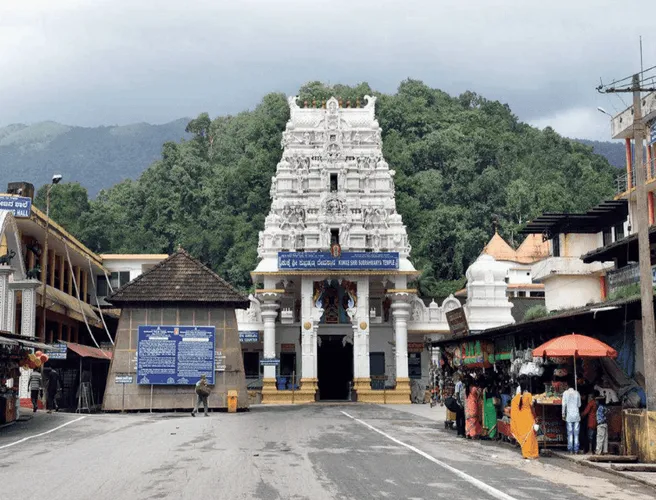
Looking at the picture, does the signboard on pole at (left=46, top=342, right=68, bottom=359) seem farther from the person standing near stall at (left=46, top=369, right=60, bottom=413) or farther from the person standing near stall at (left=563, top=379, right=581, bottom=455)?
the person standing near stall at (left=563, top=379, right=581, bottom=455)

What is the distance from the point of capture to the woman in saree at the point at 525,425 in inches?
766

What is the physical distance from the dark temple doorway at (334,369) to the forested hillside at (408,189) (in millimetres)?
17246

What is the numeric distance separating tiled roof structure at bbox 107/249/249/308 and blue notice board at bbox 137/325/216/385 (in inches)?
51.4

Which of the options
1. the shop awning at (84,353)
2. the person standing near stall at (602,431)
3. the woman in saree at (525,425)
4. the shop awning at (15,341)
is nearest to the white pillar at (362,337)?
the shop awning at (84,353)

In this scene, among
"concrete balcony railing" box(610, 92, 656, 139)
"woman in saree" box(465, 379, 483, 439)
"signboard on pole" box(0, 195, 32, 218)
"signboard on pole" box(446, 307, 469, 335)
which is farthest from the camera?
"concrete balcony railing" box(610, 92, 656, 139)

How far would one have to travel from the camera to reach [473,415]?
24500 mm

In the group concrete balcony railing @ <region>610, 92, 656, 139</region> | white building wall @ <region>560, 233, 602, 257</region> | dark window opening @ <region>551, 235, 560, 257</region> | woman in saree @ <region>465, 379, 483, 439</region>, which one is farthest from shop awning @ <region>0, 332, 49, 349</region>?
concrete balcony railing @ <region>610, 92, 656, 139</region>

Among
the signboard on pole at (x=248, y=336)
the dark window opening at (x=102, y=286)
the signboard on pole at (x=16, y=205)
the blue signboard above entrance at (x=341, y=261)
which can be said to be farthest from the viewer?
the dark window opening at (x=102, y=286)

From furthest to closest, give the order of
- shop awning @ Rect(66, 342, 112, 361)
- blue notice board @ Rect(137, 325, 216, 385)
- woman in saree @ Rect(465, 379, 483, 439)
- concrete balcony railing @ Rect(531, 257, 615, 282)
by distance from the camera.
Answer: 1. concrete balcony railing @ Rect(531, 257, 615, 282)
2. blue notice board @ Rect(137, 325, 216, 385)
3. shop awning @ Rect(66, 342, 112, 361)
4. woman in saree @ Rect(465, 379, 483, 439)

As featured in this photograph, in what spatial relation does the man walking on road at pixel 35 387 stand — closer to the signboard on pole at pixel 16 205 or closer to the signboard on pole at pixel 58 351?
the signboard on pole at pixel 58 351

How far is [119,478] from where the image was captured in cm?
1464

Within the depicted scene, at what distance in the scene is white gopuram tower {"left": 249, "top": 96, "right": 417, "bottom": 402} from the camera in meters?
49.9

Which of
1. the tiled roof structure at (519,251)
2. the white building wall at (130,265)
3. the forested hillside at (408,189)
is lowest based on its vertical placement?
the white building wall at (130,265)

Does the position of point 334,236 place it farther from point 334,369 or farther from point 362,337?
point 334,369
